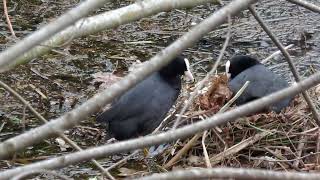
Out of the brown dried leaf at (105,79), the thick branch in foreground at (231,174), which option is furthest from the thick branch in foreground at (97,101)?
the brown dried leaf at (105,79)

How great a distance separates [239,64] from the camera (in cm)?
498

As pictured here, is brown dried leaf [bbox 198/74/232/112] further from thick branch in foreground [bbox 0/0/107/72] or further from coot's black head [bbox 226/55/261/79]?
thick branch in foreground [bbox 0/0/107/72]

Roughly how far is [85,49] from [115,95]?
168 inches

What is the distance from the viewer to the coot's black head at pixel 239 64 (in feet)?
16.1

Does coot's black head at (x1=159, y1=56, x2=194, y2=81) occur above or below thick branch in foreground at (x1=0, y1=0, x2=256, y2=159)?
below

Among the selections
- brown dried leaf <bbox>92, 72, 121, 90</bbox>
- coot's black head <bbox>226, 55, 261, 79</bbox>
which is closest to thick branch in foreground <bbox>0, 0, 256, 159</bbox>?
coot's black head <bbox>226, 55, 261, 79</bbox>

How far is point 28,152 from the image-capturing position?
14.4 feet

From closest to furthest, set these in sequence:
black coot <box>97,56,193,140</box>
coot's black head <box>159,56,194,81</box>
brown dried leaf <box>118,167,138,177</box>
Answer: brown dried leaf <box>118,167,138,177</box>
black coot <box>97,56,193,140</box>
coot's black head <box>159,56,194,81</box>

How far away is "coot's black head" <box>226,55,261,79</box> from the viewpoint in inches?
194

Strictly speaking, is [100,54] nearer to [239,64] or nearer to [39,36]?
[239,64]

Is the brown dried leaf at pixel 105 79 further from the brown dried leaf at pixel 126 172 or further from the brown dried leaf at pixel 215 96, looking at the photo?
the brown dried leaf at pixel 126 172

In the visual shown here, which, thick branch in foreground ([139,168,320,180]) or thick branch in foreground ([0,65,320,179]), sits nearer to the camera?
thick branch in foreground ([139,168,320,180])

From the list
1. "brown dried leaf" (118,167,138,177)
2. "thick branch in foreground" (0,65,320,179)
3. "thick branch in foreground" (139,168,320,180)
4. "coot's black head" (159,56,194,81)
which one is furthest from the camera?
"coot's black head" (159,56,194,81)

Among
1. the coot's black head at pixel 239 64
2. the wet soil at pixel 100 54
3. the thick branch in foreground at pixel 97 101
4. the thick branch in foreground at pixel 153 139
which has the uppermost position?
the thick branch in foreground at pixel 97 101
